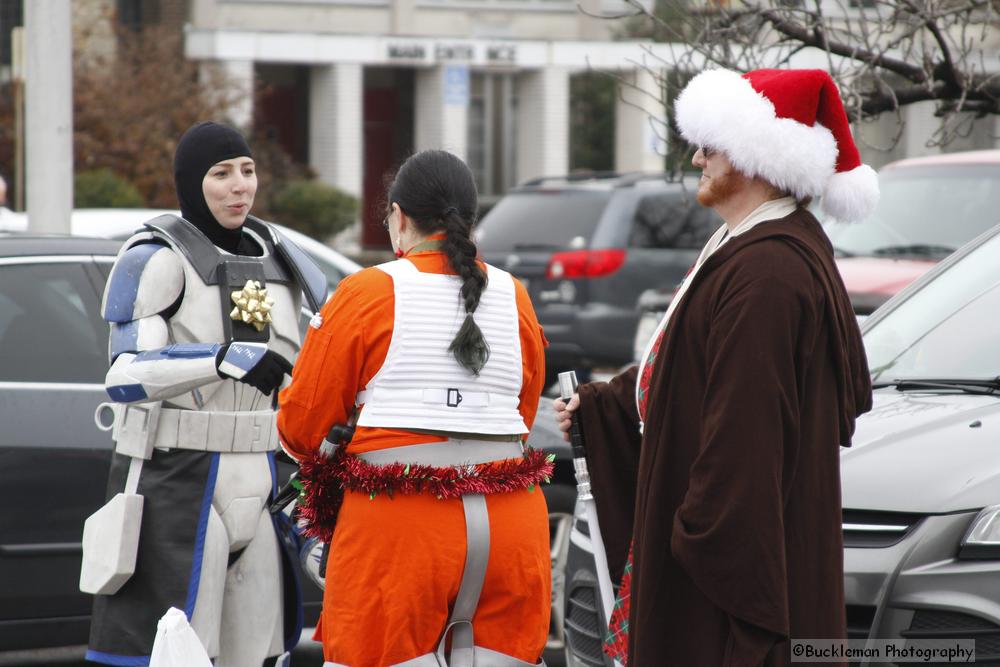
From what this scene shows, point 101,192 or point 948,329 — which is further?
point 101,192

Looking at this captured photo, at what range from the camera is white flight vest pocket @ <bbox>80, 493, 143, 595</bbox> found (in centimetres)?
411

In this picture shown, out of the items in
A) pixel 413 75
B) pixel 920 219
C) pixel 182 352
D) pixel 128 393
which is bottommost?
pixel 128 393

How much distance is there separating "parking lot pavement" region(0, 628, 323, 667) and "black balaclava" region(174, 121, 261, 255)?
2097mm

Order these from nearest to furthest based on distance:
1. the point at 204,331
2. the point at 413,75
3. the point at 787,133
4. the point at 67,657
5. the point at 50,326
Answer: the point at 787,133, the point at 204,331, the point at 50,326, the point at 67,657, the point at 413,75

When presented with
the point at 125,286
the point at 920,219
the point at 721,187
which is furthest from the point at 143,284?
the point at 920,219

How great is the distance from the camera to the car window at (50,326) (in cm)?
533

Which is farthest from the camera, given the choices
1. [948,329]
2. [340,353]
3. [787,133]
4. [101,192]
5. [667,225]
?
[101,192]

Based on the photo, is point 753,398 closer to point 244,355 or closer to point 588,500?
point 588,500

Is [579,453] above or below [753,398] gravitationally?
below

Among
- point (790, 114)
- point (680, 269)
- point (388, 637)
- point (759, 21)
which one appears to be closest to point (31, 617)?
point (388, 637)

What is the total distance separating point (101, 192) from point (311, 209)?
8.67 metres

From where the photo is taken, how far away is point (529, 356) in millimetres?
3812

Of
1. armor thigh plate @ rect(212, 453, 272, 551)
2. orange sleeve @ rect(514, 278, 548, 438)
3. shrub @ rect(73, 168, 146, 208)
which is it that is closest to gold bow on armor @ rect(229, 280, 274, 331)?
armor thigh plate @ rect(212, 453, 272, 551)

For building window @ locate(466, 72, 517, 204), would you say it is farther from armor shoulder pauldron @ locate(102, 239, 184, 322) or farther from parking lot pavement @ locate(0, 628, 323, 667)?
armor shoulder pauldron @ locate(102, 239, 184, 322)
